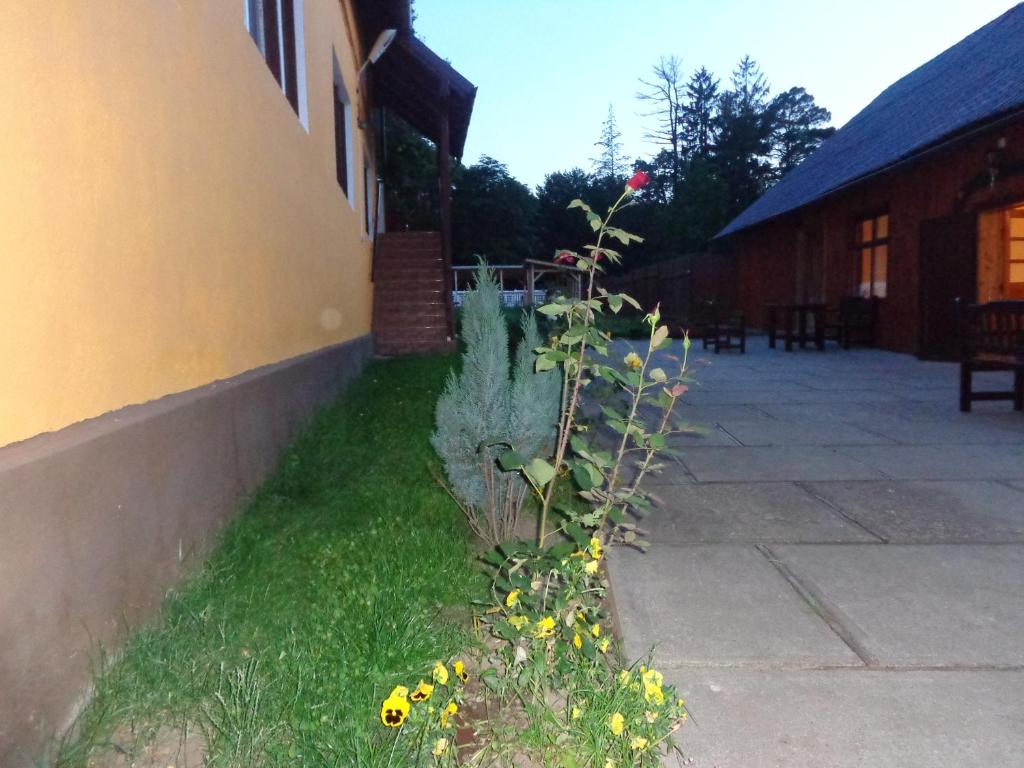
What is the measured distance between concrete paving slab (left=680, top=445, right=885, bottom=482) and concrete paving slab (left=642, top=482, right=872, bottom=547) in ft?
0.73

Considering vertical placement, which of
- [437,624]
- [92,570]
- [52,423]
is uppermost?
[52,423]

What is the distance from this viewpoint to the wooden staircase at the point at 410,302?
11570 millimetres

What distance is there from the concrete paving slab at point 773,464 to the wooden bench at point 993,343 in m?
1.94

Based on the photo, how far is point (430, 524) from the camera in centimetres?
350

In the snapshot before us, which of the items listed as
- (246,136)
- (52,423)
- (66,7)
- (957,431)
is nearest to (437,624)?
(52,423)

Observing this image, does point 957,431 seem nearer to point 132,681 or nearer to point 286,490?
point 286,490

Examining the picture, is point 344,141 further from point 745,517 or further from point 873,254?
point 873,254

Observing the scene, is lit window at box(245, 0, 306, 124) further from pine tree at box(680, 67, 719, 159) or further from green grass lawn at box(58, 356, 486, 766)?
pine tree at box(680, 67, 719, 159)

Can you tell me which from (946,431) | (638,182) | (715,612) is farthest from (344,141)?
(715,612)

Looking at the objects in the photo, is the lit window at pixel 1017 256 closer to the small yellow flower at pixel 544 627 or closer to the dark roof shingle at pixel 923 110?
the dark roof shingle at pixel 923 110

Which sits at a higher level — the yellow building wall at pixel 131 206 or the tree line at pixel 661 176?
the tree line at pixel 661 176

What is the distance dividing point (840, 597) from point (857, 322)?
1157 centimetres

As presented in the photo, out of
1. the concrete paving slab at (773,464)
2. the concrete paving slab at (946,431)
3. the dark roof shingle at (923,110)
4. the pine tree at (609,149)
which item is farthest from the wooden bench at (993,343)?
the pine tree at (609,149)

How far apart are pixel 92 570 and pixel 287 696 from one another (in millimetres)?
582
